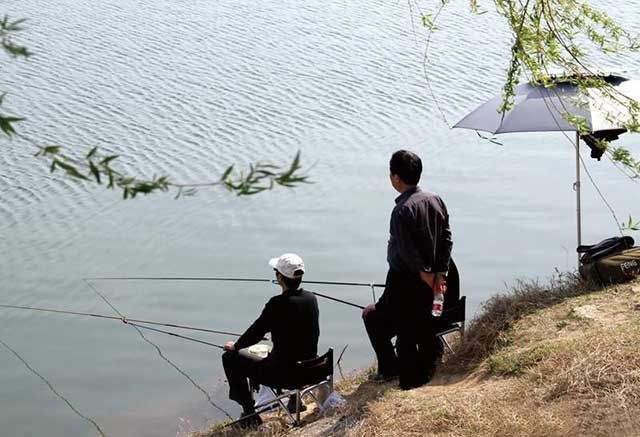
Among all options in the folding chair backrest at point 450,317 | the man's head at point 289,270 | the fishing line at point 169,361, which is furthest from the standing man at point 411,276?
the fishing line at point 169,361

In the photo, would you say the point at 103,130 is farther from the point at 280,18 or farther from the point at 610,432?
the point at 610,432

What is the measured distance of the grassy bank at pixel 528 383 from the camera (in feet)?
17.6

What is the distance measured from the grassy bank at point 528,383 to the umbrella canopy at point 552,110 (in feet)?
3.55

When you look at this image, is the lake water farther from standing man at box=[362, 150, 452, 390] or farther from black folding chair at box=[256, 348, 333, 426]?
standing man at box=[362, 150, 452, 390]

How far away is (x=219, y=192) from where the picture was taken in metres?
13.1

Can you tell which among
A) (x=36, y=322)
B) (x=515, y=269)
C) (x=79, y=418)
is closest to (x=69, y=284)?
(x=36, y=322)

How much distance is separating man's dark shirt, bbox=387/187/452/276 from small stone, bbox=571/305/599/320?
118cm

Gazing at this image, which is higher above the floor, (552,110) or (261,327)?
(552,110)

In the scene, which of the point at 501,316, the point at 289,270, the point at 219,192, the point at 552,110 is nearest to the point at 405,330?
the point at 289,270

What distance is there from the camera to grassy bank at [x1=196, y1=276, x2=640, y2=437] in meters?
5.36

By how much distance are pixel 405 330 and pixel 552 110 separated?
1946 mm

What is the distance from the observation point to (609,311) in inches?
263

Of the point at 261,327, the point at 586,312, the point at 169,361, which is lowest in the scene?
the point at 169,361

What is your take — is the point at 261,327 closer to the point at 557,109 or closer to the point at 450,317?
the point at 450,317
